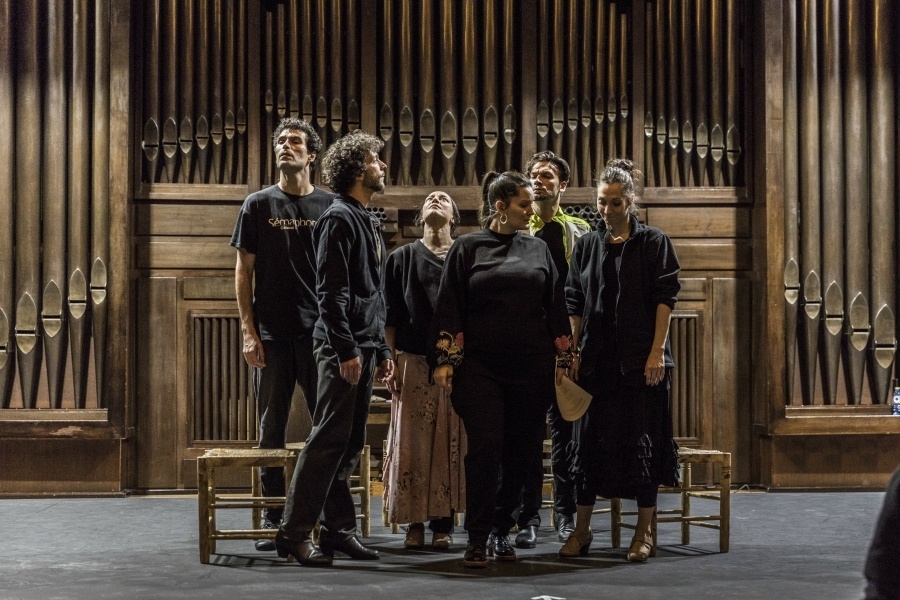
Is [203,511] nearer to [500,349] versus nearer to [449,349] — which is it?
[449,349]

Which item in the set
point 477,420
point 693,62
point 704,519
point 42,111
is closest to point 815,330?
point 693,62

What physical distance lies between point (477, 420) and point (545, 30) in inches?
127

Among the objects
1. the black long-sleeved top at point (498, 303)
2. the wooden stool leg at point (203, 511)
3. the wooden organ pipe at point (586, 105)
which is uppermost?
the wooden organ pipe at point (586, 105)

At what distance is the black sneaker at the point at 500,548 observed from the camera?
4.04 meters

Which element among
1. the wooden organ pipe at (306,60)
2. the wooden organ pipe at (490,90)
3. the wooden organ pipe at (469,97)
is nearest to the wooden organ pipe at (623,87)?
the wooden organ pipe at (490,90)

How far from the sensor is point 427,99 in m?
6.31

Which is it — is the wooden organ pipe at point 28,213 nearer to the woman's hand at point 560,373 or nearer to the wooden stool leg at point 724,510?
the woman's hand at point 560,373

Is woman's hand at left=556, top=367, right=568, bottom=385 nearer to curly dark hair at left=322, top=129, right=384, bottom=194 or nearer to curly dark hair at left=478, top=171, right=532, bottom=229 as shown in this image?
curly dark hair at left=478, top=171, right=532, bottom=229

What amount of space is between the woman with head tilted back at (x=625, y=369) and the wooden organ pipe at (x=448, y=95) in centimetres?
215

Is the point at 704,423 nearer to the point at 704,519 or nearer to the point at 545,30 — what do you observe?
the point at 704,519

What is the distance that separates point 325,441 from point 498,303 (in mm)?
806

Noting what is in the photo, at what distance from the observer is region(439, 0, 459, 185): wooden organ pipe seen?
632cm

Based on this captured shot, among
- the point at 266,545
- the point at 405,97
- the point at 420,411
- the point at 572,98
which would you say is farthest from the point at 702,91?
the point at 266,545

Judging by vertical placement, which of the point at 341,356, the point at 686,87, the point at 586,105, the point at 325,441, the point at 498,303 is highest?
the point at 686,87
